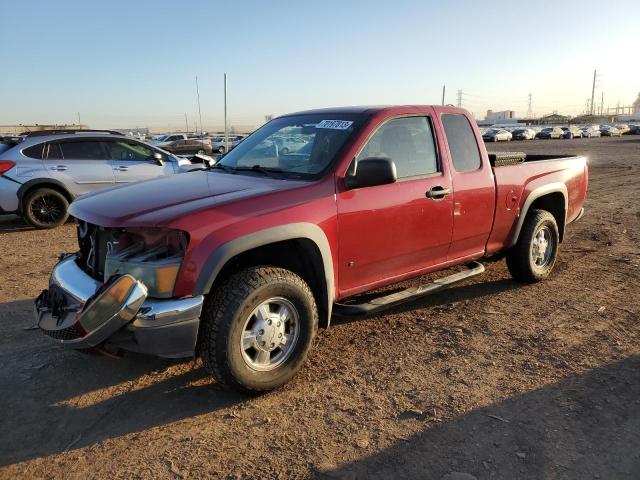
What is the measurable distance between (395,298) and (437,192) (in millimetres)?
938

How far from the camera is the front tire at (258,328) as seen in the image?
3111 mm

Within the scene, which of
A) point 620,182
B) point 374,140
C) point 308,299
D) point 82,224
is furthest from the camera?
point 620,182

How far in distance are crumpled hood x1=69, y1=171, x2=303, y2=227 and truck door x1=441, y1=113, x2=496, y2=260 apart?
1631 mm

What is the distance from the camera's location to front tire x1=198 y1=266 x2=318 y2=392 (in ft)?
10.2

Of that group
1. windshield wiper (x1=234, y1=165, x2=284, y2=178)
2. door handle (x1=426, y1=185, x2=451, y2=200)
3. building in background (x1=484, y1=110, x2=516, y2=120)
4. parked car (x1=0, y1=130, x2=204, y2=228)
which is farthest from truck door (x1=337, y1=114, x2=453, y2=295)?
building in background (x1=484, y1=110, x2=516, y2=120)

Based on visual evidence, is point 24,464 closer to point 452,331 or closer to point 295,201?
point 295,201

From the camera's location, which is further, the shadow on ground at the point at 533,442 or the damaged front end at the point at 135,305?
the damaged front end at the point at 135,305

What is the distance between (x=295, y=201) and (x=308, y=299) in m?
0.66

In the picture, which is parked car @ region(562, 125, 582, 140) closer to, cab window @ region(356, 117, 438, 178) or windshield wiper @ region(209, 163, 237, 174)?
cab window @ region(356, 117, 438, 178)

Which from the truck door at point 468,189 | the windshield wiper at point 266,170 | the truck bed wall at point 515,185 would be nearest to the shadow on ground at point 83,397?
the windshield wiper at point 266,170

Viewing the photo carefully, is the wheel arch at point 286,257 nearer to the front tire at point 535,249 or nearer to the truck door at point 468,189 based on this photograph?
the truck door at point 468,189

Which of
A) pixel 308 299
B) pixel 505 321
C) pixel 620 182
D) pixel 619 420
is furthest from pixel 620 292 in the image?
pixel 620 182

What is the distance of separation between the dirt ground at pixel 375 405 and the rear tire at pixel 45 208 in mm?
4152

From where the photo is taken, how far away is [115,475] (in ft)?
8.73
